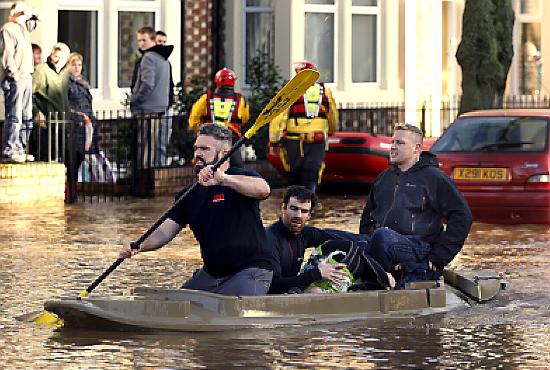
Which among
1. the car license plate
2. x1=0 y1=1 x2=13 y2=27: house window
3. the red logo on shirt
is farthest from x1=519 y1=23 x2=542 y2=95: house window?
the red logo on shirt

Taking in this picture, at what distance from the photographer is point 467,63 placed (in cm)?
3089

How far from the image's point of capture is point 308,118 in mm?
21422

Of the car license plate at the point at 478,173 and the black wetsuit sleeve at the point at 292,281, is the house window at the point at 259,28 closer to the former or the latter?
the car license plate at the point at 478,173

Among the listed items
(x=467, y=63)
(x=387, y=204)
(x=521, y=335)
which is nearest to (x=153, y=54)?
(x=467, y=63)

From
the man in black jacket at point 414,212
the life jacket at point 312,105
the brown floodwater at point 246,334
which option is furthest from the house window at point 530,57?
the man in black jacket at point 414,212

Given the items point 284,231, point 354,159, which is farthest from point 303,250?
point 354,159

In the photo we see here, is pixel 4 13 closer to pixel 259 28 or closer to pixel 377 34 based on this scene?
pixel 259 28

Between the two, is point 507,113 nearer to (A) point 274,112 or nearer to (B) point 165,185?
(B) point 165,185

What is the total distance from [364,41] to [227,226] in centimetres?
2066

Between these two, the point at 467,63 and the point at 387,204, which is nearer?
the point at 387,204

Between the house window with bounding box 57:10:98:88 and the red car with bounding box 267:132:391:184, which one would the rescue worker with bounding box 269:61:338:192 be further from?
the house window with bounding box 57:10:98:88

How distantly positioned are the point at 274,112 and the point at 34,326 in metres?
2.17

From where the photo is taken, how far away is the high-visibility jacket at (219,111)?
20.6 metres

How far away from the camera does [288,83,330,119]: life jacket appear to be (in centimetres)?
→ 2131
